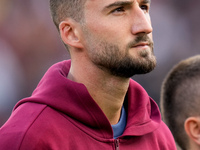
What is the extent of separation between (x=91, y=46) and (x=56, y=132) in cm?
52

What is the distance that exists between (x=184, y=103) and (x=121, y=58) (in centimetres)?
53

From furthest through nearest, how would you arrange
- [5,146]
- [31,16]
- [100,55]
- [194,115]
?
[31,16]
[194,115]
[100,55]
[5,146]

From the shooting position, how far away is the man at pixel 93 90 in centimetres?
241

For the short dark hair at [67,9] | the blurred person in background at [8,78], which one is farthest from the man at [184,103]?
the blurred person in background at [8,78]

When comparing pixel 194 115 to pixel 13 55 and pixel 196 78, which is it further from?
pixel 13 55

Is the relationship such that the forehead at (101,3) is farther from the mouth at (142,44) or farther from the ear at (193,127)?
the ear at (193,127)

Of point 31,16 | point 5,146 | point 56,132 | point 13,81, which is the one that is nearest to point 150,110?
point 56,132

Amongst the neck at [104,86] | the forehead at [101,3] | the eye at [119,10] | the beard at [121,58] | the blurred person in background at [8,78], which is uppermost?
the forehead at [101,3]

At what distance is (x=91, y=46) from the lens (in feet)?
8.68

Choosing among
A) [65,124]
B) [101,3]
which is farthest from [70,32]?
[65,124]

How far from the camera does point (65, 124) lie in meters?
2.46

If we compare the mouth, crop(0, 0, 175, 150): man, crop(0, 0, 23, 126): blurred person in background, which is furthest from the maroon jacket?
crop(0, 0, 23, 126): blurred person in background

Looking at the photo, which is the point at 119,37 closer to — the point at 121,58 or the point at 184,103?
the point at 121,58

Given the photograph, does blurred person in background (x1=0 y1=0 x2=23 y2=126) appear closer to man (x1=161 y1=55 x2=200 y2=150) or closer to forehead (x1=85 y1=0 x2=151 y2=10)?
man (x1=161 y1=55 x2=200 y2=150)
